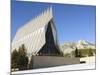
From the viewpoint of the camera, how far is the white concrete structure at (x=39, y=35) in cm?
290

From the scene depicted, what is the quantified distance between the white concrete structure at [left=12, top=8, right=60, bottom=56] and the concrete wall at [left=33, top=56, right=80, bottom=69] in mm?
65

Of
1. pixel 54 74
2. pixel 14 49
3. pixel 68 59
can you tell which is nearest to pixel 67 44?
pixel 68 59

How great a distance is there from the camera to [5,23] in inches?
111

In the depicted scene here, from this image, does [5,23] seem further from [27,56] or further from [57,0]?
[57,0]

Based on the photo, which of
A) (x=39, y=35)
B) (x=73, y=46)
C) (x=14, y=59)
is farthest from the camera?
(x=73, y=46)

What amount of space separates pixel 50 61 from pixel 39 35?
346mm

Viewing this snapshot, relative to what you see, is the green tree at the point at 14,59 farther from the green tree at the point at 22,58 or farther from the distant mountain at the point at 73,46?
the distant mountain at the point at 73,46

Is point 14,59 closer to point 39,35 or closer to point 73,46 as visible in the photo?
point 39,35

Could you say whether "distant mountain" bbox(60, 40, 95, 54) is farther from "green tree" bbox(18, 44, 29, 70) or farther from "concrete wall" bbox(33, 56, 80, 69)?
"green tree" bbox(18, 44, 29, 70)

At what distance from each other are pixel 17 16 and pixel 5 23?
16cm

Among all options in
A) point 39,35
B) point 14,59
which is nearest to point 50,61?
point 39,35

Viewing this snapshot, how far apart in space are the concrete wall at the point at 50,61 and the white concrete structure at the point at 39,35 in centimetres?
6

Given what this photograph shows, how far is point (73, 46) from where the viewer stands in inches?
125

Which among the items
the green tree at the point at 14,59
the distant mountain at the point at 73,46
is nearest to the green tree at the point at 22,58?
the green tree at the point at 14,59
